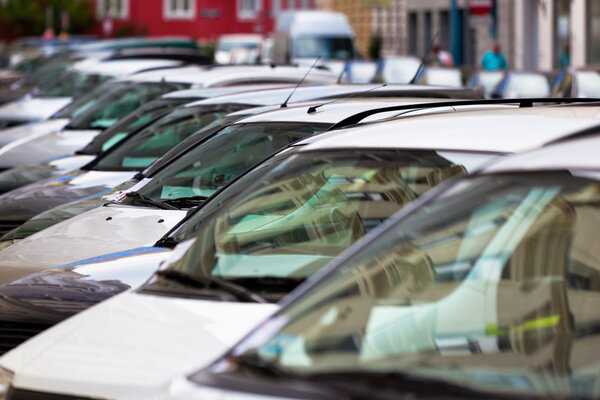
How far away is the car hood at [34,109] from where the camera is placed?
15750mm

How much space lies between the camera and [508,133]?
3934 millimetres

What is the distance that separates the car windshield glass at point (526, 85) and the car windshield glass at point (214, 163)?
37.8 ft

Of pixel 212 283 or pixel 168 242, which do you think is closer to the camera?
pixel 212 283

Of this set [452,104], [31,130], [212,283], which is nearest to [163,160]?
[452,104]

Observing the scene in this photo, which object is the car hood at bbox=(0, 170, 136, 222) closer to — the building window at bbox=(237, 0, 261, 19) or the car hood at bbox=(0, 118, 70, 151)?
the car hood at bbox=(0, 118, 70, 151)

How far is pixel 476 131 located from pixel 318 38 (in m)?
30.4

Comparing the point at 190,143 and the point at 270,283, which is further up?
the point at 190,143

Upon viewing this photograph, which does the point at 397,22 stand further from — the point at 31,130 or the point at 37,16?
the point at 31,130

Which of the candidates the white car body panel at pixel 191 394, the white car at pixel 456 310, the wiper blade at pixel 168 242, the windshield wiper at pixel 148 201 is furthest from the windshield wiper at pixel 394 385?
the windshield wiper at pixel 148 201

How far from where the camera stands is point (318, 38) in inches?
1345

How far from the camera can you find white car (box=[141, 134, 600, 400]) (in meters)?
2.91

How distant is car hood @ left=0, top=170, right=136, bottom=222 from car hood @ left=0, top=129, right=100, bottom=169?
2.33 metres

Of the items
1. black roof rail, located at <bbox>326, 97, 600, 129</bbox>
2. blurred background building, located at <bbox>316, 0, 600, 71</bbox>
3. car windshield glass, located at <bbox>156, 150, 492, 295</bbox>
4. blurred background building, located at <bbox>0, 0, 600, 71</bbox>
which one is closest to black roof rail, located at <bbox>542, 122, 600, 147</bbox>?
car windshield glass, located at <bbox>156, 150, 492, 295</bbox>

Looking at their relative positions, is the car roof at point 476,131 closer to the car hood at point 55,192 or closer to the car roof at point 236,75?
the car hood at point 55,192
